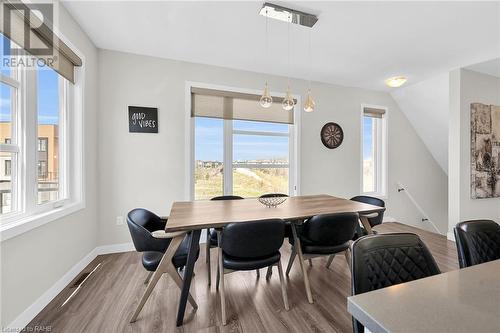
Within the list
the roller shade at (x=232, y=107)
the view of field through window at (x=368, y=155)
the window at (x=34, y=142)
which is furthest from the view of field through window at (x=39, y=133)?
the view of field through window at (x=368, y=155)

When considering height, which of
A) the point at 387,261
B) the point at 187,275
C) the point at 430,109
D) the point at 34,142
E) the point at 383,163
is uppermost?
the point at 430,109

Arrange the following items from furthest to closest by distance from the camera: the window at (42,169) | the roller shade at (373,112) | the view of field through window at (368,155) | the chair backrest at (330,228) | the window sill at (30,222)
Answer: the view of field through window at (368,155), the roller shade at (373,112), the window at (42,169), the chair backrest at (330,228), the window sill at (30,222)

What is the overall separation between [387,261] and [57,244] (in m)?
2.59

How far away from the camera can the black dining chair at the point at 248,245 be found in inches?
61.6

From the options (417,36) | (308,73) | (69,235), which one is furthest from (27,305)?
(417,36)

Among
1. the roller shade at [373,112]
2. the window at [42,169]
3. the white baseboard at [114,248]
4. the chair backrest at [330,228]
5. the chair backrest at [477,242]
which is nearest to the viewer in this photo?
the chair backrest at [477,242]

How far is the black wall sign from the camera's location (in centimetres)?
292

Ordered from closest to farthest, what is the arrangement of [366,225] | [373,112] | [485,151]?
[366,225] < [485,151] < [373,112]

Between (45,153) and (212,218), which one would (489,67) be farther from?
(45,153)

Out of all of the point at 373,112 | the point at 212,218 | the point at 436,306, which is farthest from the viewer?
the point at 373,112

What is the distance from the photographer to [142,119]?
2963 millimetres

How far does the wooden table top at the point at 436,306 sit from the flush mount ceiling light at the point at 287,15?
7.55 ft

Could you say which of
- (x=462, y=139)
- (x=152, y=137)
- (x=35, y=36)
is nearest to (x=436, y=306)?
(x=35, y=36)

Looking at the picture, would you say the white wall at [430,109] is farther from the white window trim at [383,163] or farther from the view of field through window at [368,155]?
the view of field through window at [368,155]
